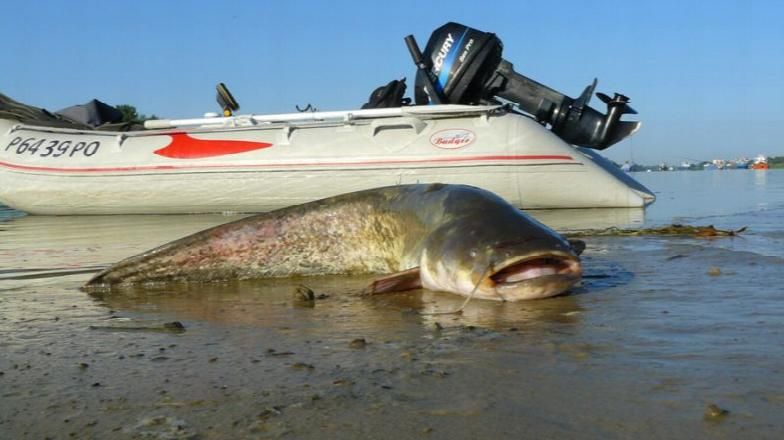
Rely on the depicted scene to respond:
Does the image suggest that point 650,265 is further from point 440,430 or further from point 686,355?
point 440,430

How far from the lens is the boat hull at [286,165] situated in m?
10.8

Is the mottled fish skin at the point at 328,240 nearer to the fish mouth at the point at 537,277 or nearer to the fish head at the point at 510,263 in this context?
the fish head at the point at 510,263

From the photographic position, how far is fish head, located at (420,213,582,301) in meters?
3.16

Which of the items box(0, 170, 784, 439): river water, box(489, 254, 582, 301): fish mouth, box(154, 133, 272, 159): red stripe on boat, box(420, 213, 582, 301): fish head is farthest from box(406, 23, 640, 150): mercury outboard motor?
box(489, 254, 582, 301): fish mouth

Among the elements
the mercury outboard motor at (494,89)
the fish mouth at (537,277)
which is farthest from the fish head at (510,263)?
the mercury outboard motor at (494,89)

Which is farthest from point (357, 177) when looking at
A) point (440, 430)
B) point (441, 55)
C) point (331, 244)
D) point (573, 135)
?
point (440, 430)

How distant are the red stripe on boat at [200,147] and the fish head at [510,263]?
863 cm

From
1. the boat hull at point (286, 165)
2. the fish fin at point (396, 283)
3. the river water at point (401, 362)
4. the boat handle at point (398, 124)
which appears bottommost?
the river water at point (401, 362)

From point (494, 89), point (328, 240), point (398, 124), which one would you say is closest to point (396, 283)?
point (328, 240)

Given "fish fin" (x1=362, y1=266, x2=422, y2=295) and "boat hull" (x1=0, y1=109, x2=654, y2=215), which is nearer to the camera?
"fish fin" (x1=362, y1=266, x2=422, y2=295)

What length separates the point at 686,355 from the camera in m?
2.21

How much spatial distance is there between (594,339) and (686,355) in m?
0.32

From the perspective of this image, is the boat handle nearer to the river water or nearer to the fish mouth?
the river water

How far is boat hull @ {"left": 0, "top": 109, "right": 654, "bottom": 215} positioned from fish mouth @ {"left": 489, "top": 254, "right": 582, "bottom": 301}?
7.63 meters
